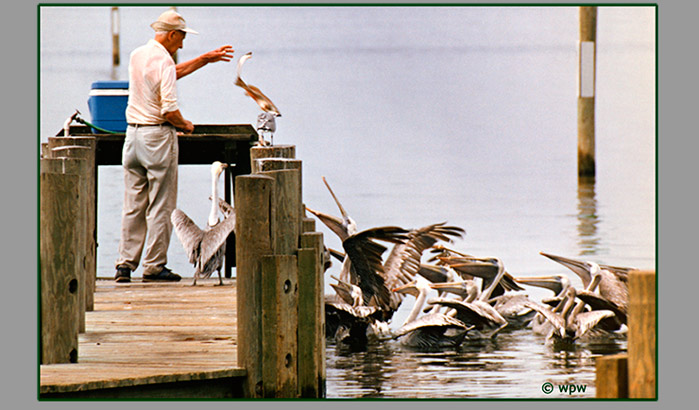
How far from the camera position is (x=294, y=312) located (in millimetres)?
7355

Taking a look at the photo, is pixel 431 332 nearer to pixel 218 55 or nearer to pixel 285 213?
pixel 218 55

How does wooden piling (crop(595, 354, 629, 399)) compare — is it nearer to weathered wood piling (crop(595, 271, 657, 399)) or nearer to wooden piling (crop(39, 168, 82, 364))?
weathered wood piling (crop(595, 271, 657, 399))

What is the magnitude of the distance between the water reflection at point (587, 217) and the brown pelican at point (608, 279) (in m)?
3.23

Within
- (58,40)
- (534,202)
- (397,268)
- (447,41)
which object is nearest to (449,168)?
(534,202)

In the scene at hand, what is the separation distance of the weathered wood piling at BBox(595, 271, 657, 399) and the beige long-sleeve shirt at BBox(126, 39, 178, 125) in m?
4.41

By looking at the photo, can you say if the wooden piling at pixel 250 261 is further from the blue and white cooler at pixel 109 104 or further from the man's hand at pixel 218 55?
the blue and white cooler at pixel 109 104

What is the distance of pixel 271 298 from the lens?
23.6 ft

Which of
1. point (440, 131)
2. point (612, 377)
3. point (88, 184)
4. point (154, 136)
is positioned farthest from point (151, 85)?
point (440, 131)

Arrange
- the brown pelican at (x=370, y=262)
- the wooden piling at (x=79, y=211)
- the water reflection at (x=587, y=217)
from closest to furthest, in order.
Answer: the wooden piling at (x=79, y=211), the brown pelican at (x=370, y=262), the water reflection at (x=587, y=217)

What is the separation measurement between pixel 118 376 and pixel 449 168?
14.3 metres

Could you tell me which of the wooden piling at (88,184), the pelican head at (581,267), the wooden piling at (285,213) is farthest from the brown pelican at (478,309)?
the wooden piling at (285,213)

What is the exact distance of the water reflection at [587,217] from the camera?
15.5m

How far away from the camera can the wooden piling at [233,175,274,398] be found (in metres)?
7.18

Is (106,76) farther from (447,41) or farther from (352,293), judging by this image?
(352,293)
